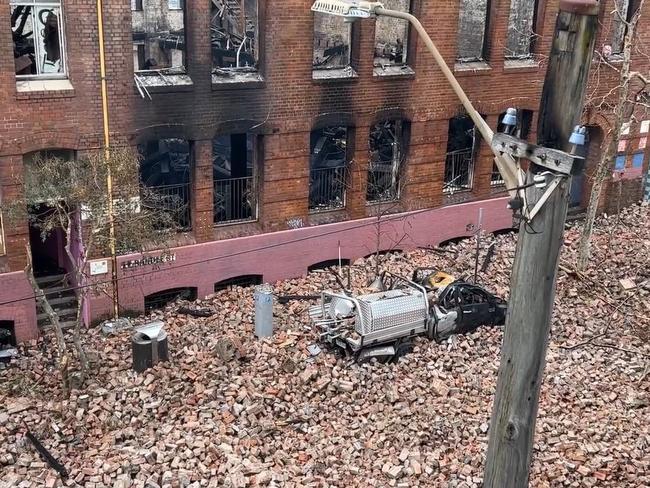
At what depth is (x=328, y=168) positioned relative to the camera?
730 inches

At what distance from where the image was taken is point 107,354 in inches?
574

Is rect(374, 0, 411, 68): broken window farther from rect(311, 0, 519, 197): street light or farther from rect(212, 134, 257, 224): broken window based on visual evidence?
rect(311, 0, 519, 197): street light

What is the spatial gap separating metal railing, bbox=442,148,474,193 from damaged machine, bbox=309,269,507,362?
5325mm

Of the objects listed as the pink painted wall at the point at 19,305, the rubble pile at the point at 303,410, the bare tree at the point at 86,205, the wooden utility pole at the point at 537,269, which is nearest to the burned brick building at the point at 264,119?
the pink painted wall at the point at 19,305

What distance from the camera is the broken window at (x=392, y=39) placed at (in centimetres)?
1820

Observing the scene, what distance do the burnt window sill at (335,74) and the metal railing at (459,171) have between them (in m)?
4.15

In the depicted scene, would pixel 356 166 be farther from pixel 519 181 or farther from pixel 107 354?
pixel 519 181

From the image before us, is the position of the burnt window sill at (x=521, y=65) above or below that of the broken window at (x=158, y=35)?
below

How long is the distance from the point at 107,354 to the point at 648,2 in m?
18.1

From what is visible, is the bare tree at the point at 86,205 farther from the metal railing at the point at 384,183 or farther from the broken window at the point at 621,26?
the broken window at the point at 621,26

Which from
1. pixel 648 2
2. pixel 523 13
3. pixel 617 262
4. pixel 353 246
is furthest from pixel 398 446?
pixel 648 2

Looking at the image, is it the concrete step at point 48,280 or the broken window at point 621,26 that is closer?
the concrete step at point 48,280

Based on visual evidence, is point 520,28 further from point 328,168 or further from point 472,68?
point 328,168

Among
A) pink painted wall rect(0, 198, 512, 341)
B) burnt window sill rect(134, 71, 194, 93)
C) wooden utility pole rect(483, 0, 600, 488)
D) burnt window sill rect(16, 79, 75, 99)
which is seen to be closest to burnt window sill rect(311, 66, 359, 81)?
burnt window sill rect(134, 71, 194, 93)
